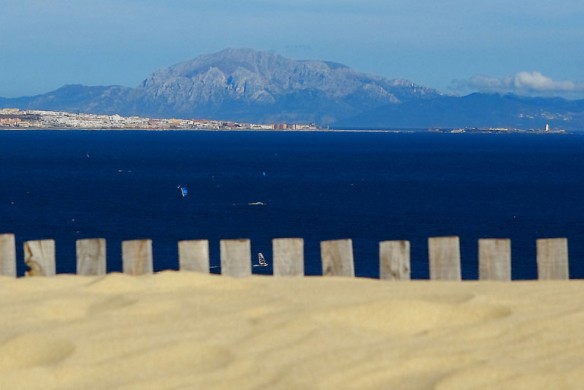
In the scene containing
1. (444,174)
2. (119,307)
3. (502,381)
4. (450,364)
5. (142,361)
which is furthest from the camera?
(444,174)

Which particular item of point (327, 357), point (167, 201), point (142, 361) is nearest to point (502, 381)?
point (327, 357)

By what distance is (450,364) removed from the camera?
721cm

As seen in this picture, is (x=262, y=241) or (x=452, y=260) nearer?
(x=452, y=260)

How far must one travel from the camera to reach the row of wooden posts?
34.4 feet

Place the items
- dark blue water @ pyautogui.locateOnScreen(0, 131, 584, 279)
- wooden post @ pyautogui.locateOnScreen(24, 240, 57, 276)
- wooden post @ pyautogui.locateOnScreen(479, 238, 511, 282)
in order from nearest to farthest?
wooden post @ pyautogui.locateOnScreen(479, 238, 511, 282) < wooden post @ pyautogui.locateOnScreen(24, 240, 57, 276) < dark blue water @ pyautogui.locateOnScreen(0, 131, 584, 279)

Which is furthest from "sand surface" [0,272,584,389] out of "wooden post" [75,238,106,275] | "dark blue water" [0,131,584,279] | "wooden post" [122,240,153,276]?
"dark blue water" [0,131,584,279]

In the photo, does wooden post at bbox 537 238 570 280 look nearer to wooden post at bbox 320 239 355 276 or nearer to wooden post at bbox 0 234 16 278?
wooden post at bbox 320 239 355 276

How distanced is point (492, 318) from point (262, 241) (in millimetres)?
54151

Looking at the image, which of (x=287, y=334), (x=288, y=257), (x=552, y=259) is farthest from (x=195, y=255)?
(x=552, y=259)

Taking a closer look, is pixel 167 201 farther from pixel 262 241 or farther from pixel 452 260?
pixel 452 260

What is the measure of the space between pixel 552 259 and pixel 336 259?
83.4 inches

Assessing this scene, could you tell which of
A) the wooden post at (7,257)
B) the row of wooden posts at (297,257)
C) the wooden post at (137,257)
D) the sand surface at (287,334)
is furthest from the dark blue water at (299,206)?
the sand surface at (287,334)

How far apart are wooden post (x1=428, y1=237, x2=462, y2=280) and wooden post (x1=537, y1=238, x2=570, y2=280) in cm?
80

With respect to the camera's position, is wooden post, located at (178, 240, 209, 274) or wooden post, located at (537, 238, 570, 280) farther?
wooden post, located at (178, 240, 209, 274)
